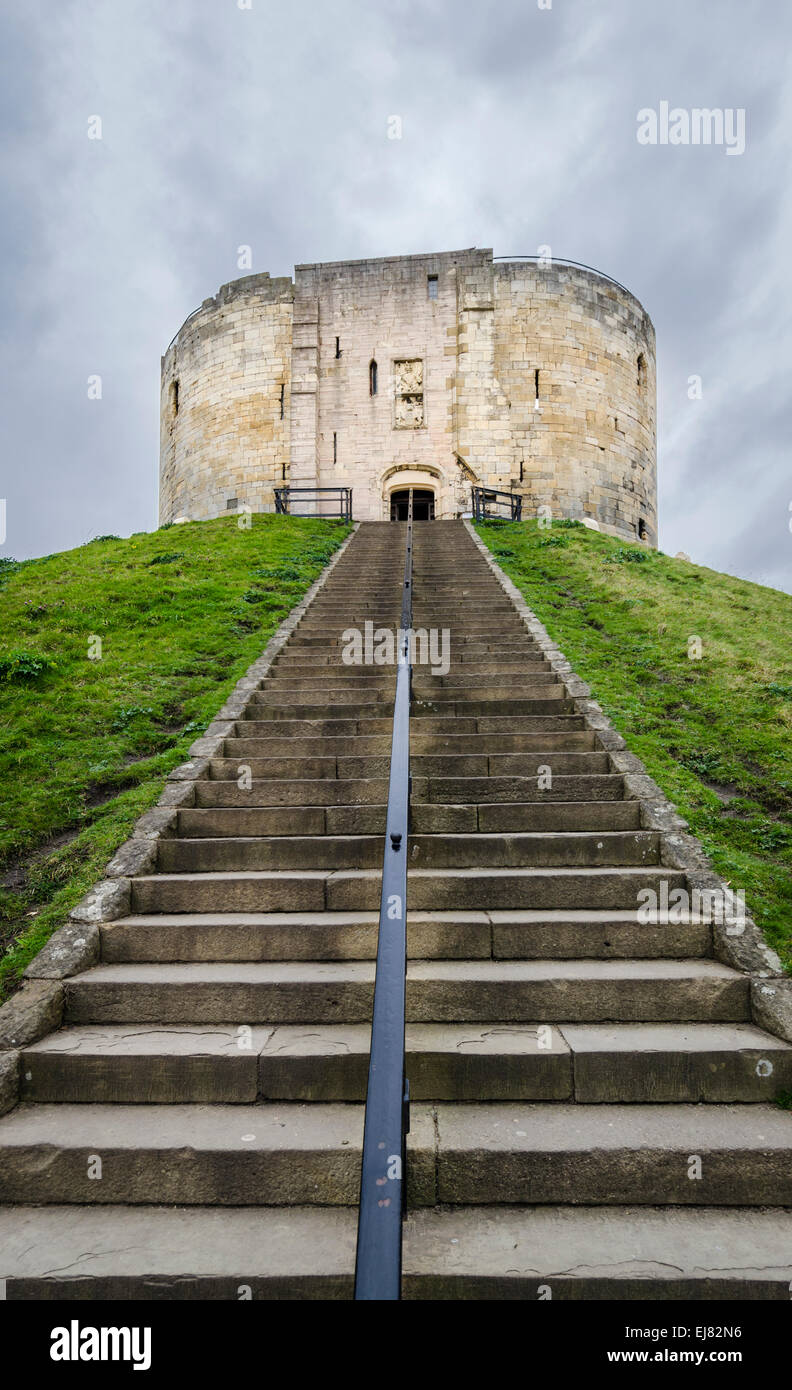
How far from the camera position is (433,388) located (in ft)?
68.4

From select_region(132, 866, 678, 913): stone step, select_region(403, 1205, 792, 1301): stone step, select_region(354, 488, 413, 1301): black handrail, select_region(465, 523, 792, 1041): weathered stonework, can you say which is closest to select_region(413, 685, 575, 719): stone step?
select_region(465, 523, 792, 1041): weathered stonework

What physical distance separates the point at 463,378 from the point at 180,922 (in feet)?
64.6

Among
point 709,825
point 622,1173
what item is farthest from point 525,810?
point 622,1173

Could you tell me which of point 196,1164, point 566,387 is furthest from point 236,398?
point 196,1164

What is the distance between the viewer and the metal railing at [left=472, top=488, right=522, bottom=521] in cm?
1795

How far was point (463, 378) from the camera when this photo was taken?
68.0 feet

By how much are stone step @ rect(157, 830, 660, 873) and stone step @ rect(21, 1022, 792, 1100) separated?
1261 mm

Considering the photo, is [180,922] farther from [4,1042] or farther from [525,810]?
[525,810]

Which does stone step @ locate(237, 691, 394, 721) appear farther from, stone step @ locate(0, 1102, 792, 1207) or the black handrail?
stone step @ locate(0, 1102, 792, 1207)

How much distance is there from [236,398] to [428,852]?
805 inches

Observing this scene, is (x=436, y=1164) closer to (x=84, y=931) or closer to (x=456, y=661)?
(x=84, y=931)

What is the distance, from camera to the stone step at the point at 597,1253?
83.7 inches
